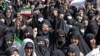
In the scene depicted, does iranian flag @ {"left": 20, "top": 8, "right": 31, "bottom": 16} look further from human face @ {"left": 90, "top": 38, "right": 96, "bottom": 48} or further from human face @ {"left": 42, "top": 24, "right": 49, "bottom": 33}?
human face @ {"left": 90, "top": 38, "right": 96, "bottom": 48}

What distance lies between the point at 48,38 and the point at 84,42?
37.6 inches

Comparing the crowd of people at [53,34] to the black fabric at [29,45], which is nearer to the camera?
the black fabric at [29,45]

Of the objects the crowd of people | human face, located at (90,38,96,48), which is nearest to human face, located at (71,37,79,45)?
the crowd of people

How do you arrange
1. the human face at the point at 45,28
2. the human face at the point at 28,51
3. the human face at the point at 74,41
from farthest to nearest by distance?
the human face at the point at 45,28 → the human face at the point at 74,41 → the human face at the point at 28,51

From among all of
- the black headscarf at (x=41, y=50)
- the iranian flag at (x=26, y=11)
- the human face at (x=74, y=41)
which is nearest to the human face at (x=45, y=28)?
the black headscarf at (x=41, y=50)

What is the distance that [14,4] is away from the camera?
1636 cm

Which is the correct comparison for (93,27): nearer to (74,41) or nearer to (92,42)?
(92,42)

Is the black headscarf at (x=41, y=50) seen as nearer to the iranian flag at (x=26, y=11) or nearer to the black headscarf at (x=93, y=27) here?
the black headscarf at (x=93, y=27)

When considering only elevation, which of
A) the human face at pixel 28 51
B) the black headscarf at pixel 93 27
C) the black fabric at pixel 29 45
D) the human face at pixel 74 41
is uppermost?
the black fabric at pixel 29 45

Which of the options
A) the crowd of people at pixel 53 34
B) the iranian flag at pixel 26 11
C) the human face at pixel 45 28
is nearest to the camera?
the crowd of people at pixel 53 34

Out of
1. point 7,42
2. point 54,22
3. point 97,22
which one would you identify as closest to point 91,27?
point 97,22

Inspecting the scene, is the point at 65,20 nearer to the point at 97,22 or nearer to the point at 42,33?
the point at 97,22

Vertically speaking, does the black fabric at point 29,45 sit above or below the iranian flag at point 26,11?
above

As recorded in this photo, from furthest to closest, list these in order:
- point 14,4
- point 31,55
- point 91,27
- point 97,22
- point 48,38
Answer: point 14,4 < point 97,22 < point 91,27 < point 48,38 < point 31,55
